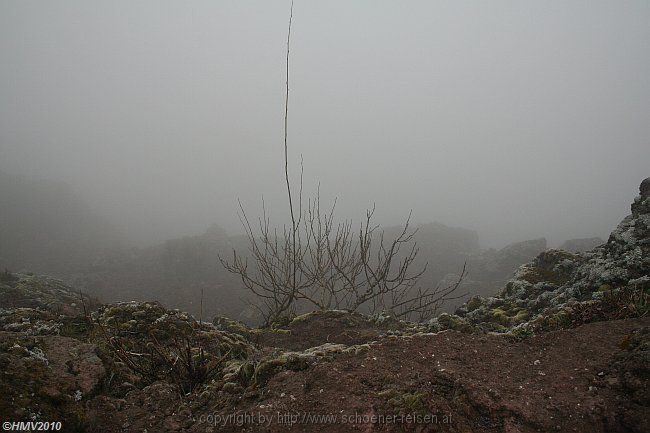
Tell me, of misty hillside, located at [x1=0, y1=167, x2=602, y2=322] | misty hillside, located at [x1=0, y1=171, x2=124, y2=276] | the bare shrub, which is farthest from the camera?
misty hillside, located at [x1=0, y1=171, x2=124, y2=276]

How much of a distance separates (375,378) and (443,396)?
677mm

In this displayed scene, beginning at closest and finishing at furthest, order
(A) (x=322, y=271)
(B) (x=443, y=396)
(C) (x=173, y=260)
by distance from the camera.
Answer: (B) (x=443, y=396)
(A) (x=322, y=271)
(C) (x=173, y=260)

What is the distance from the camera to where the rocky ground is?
2857 millimetres

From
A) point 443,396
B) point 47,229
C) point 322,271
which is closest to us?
point 443,396

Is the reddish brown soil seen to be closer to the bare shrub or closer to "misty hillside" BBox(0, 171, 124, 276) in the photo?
the bare shrub

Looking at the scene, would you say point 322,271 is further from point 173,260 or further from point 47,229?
point 47,229

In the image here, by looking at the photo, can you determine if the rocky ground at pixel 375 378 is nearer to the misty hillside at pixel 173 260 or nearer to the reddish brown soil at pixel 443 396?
the reddish brown soil at pixel 443 396

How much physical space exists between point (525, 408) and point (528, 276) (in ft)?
18.4

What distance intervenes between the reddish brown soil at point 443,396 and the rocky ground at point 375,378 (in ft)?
0.04

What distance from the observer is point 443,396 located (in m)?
3.16

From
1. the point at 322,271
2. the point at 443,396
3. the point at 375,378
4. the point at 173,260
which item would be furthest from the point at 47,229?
the point at 443,396

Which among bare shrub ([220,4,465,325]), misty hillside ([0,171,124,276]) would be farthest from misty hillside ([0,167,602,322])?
bare shrub ([220,4,465,325])

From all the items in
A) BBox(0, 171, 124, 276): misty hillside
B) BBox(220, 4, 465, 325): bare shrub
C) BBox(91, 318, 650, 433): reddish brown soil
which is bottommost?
BBox(91, 318, 650, 433): reddish brown soil

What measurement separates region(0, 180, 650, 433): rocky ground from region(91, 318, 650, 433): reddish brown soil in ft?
0.04
